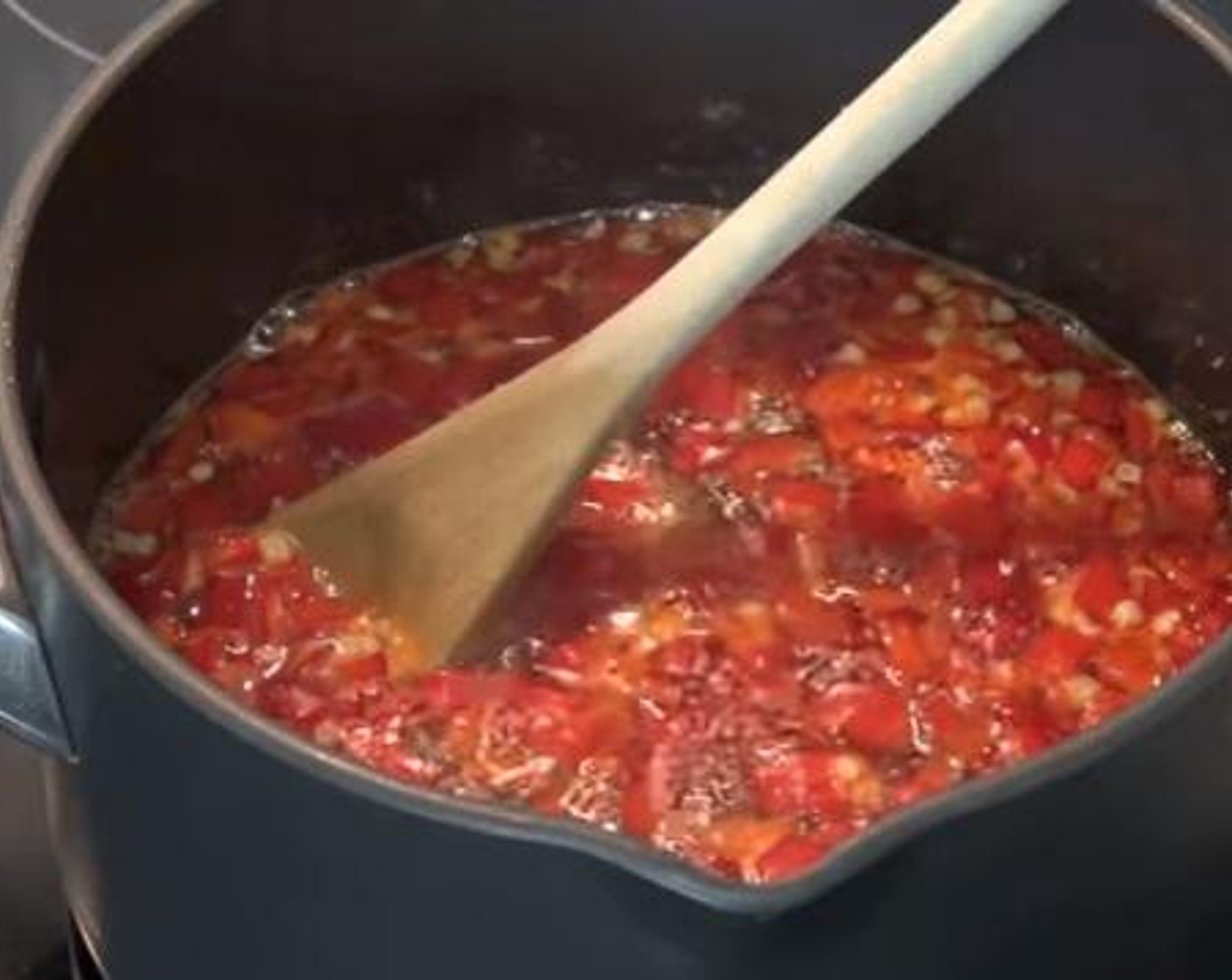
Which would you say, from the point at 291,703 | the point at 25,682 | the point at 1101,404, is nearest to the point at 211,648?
the point at 291,703

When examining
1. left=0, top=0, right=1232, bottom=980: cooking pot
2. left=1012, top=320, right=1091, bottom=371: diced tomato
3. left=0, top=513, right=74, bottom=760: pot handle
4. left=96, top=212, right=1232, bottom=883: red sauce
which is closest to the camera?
left=0, top=0, right=1232, bottom=980: cooking pot

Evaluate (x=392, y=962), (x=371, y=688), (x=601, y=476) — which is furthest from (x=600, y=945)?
(x=601, y=476)

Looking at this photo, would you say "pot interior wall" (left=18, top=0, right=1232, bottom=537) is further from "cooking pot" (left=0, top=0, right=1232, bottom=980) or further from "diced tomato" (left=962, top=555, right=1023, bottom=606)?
"diced tomato" (left=962, top=555, right=1023, bottom=606)

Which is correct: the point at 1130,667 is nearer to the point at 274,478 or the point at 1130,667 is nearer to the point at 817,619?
the point at 817,619

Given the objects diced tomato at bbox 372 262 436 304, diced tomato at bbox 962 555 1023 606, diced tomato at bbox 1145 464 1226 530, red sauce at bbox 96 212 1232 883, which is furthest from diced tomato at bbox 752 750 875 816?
diced tomato at bbox 372 262 436 304

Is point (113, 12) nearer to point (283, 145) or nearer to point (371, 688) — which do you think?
point (283, 145)
